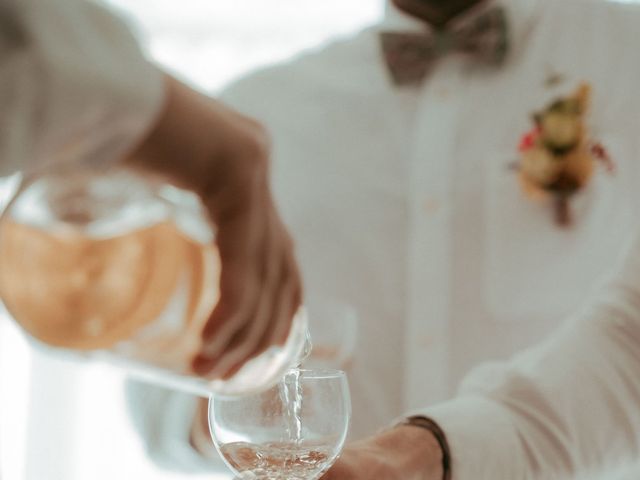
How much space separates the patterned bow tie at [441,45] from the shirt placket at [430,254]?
0.09 metres

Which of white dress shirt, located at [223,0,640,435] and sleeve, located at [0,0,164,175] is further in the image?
white dress shirt, located at [223,0,640,435]

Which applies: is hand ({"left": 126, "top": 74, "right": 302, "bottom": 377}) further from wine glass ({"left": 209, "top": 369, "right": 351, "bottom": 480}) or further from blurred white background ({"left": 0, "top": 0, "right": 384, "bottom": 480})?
blurred white background ({"left": 0, "top": 0, "right": 384, "bottom": 480})

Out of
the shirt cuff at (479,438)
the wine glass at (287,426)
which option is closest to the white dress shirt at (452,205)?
the shirt cuff at (479,438)

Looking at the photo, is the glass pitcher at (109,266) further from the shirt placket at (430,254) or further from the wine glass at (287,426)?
the shirt placket at (430,254)

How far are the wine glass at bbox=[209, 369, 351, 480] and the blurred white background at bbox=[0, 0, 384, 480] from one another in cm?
291

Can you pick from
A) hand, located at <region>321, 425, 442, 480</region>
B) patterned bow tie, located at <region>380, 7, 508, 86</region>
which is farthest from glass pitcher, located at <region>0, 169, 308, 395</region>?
patterned bow tie, located at <region>380, 7, 508, 86</region>

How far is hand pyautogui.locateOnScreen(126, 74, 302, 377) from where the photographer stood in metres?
0.36

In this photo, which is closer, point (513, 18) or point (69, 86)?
point (69, 86)

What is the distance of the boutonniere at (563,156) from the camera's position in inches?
62.4

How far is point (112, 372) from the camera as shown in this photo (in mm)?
3525

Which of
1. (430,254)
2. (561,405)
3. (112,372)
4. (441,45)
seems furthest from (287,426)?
(112,372)

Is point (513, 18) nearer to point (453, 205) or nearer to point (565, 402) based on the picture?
point (453, 205)

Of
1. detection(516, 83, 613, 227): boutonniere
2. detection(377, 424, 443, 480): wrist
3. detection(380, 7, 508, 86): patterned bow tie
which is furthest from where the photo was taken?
detection(380, 7, 508, 86): patterned bow tie

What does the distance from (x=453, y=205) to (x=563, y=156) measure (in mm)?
200
